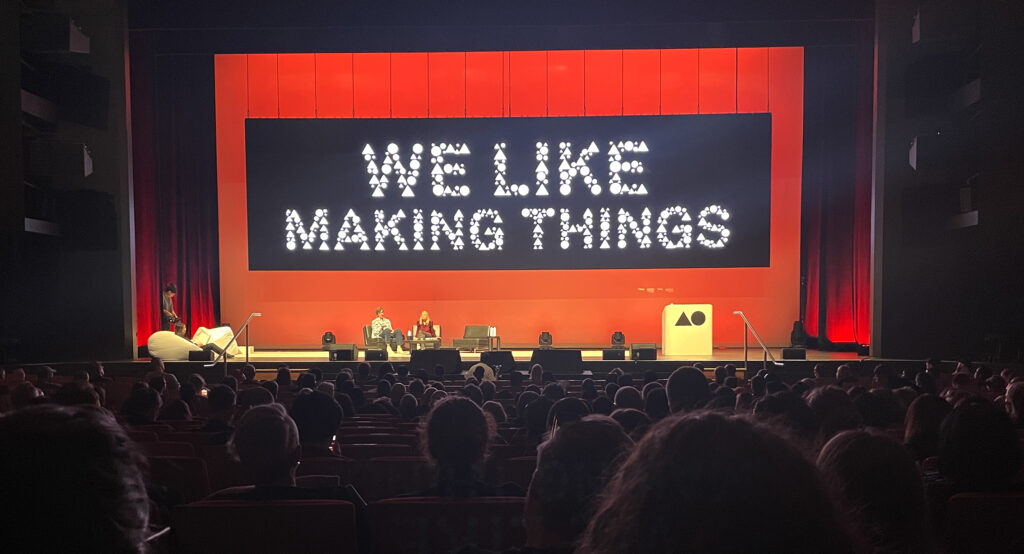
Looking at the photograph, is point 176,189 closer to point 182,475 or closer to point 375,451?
point 375,451

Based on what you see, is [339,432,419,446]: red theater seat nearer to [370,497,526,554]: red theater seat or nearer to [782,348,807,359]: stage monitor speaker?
[370,497,526,554]: red theater seat

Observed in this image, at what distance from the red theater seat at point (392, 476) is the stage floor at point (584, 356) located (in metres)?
9.35

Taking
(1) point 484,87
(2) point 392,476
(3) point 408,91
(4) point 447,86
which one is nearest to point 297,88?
(3) point 408,91

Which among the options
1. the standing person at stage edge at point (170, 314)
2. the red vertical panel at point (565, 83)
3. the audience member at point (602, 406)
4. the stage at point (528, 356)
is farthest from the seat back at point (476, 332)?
the audience member at point (602, 406)

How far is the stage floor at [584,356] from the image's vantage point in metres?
13.0

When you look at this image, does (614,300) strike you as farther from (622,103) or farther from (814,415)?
(814,415)

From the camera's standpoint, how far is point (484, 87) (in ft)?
52.2

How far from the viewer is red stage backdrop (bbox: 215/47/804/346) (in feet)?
51.6

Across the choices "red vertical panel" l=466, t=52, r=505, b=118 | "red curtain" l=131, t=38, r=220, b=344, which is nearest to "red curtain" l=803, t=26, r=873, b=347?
"red vertical panel" l=466, t=52, r=505, b=118

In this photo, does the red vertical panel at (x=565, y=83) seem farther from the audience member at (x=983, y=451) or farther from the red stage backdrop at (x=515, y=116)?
the audience member at (x=983, y=451)

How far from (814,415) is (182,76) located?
14.6 metres

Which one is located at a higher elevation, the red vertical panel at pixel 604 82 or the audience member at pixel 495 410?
the red vertical panel at pixel 604 82

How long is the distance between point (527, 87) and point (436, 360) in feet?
22.7

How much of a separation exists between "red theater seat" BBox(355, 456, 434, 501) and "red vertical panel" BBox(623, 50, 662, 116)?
13.3m
